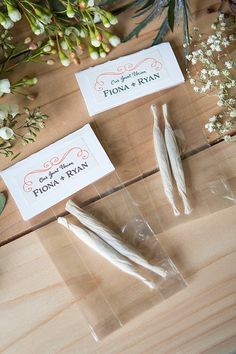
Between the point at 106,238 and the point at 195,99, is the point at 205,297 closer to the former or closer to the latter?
the point at 106,238

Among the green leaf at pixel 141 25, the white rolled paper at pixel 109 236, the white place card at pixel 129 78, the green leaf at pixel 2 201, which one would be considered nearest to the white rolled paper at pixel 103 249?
the white rolled paper at pixel 109 236

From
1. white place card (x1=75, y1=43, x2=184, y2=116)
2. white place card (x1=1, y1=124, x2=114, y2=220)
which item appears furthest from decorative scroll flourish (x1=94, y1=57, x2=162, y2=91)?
white place card (x1=1, y1=124, x2=114, y2=220)

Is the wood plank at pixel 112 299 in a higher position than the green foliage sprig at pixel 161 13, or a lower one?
lower

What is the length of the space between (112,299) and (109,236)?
13 centimetres

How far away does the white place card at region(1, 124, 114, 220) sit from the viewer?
0.83 m

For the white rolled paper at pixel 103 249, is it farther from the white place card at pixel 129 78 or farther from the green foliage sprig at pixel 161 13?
the green foliage sprig at pixel 161 13

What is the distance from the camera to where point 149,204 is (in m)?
0.86

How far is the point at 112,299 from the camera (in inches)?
33.0

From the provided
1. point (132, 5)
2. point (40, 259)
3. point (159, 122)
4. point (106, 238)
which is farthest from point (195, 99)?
point (40, 259)

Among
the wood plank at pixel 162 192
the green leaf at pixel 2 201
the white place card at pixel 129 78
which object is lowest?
the wood plank at pixel 162 192

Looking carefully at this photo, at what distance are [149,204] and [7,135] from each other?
30cm

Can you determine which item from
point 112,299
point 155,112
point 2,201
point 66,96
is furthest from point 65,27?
point 112,299

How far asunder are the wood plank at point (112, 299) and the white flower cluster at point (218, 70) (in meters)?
0.20

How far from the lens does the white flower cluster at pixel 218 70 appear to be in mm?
865
